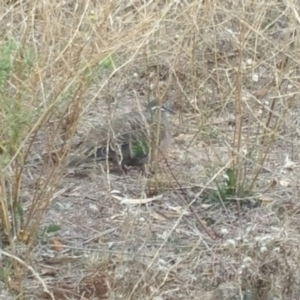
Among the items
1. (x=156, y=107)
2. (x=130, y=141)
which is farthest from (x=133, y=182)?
(x=156, y=107)

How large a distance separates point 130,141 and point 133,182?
0.24 metres

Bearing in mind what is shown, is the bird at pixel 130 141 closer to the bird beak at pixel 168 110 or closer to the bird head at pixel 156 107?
the bird head at pixel 156 107

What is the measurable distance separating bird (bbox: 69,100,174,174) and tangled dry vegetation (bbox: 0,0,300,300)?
89 mm

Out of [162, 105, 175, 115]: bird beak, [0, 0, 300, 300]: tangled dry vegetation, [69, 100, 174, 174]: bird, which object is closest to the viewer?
[0, 0, 300, 300]: tangled dry vegetation

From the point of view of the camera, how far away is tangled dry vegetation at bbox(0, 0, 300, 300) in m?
3.94

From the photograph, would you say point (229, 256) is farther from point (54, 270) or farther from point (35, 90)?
point (35, 90)

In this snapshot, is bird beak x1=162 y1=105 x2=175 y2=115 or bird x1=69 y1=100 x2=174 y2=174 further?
bird beak x1=162 y1=105 x2=175 y2=115

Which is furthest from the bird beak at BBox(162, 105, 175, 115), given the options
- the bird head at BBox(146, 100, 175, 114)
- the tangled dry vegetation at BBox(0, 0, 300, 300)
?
the tangled dry vegetation at BBox(0, 0, 300, 300)

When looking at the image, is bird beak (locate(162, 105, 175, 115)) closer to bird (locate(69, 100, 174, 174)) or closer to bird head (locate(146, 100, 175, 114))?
bird head (locate(146, 100, 175, 114))

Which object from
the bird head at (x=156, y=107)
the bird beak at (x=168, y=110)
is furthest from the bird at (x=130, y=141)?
the bird beak at (x=168, y=110)

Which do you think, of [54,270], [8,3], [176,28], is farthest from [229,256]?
[8,3]

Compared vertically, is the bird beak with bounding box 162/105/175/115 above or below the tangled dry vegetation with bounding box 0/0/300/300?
below

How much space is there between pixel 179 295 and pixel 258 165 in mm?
1107

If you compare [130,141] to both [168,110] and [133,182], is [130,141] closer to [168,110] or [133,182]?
[133,182]
